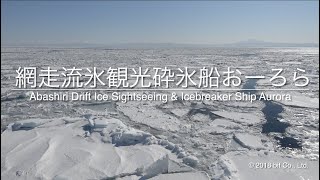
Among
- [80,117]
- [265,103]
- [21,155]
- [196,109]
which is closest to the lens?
[21,155]

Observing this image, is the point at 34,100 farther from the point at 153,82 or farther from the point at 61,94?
the point at 153,82

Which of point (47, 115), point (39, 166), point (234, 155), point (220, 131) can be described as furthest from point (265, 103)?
point (39, 166)

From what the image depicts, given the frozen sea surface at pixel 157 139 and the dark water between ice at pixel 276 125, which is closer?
the frozen sea surface at pixel 157 139

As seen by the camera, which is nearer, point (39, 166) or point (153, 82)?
point (39, 166)

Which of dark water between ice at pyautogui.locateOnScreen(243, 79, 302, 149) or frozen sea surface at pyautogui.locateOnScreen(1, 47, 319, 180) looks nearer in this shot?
frozen sea surface at pyautogui.locateOnScreen(1, 47, 319, 180)

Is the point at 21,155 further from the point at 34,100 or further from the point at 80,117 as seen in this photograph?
the point at 34,100

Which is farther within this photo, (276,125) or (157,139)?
(276,125)

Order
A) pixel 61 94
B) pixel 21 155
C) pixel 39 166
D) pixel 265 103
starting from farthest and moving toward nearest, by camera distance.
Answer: pixel 61 94 → pixel 265 103 → pixel 21 155 → pixel 39 166

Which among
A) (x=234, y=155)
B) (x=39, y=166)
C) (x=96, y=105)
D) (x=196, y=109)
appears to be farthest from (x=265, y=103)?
A: (x=39, y=166)

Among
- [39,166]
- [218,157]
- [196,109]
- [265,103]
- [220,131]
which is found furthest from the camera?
Answer: [265,103]
